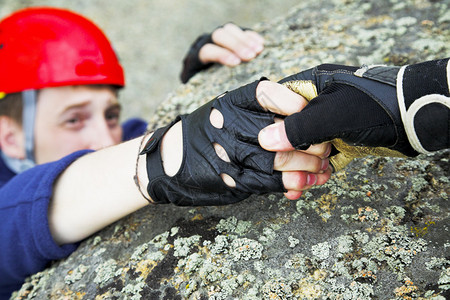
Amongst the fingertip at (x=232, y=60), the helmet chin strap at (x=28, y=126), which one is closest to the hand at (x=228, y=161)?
the fingertip at (x=232, y=60)

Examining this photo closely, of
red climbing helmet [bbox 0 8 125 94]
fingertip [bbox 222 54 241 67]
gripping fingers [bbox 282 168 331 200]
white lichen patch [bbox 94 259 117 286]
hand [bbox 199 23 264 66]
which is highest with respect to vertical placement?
red climbing helmet [bbox 0 8 125 94]

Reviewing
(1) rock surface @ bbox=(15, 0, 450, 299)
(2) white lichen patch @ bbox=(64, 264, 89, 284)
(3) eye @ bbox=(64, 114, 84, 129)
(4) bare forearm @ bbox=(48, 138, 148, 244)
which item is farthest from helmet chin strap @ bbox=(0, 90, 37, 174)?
(2) white lichen patch @ bbox=(64, 264, 89, 284)

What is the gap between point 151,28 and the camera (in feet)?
16.6

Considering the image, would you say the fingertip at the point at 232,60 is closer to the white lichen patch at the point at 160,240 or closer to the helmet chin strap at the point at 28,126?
the white lichen patch at the point at 160,240

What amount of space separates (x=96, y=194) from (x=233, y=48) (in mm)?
1076

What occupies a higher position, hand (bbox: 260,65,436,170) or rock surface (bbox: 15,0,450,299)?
hand (bbox: 260,65,436,170)

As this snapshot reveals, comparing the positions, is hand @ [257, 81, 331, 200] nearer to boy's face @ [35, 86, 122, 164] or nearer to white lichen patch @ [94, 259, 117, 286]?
white lichen patch @ [94, 259, 117, 286]

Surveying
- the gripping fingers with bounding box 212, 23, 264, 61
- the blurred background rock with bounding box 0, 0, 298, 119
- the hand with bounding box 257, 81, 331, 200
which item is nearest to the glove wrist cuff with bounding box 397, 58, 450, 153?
the hand with bounding box 257, 81, 331, 200

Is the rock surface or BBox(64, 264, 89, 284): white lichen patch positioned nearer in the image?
the rock surface

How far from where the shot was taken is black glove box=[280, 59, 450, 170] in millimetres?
877

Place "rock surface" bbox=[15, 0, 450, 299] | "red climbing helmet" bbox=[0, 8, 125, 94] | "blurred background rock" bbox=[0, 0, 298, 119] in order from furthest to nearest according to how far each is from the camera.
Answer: "blurred background rock" bbox=[0, 0, 298, 119] → "red climbing helmet" bbox=[0, 8, 125, 94] → "rock surface" bbox=[15, 0, 450, 299]

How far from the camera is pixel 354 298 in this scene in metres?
0.97

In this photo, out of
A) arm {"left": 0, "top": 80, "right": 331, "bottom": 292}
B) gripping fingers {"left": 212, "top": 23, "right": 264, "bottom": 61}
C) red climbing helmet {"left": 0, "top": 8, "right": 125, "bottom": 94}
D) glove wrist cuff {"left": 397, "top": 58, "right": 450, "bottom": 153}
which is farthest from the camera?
red climbing helmet {"left": 0, "top": 8, "right": 125, "bottom": 94}

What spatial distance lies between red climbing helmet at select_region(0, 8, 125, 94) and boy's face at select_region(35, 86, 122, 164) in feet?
0.25
